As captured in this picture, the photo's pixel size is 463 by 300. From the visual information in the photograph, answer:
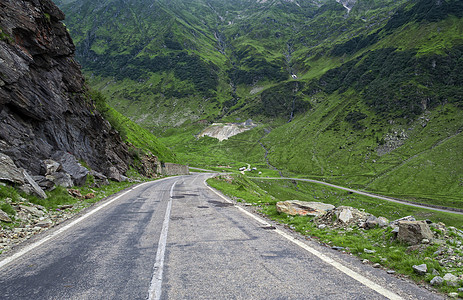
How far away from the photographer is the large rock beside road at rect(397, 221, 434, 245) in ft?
19.3

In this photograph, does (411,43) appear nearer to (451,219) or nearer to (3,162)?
(451,219)

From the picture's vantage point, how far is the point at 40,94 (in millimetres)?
17312

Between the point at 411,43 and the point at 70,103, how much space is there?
862 ft

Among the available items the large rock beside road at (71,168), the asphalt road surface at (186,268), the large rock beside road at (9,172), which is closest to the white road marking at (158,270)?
the asphalt road surface at (186,268)

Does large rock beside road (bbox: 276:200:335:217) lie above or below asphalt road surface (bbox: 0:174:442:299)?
below

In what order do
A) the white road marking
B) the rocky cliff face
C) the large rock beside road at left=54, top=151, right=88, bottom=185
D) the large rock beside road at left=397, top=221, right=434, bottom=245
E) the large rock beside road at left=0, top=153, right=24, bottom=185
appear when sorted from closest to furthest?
the white road marking → the large rock beside road at left=397, top=221, right=434, bottom=245 → the large rock beside road at left=0, top=153, right=24, bottom=185 → the rocky cliff face → the large rock beside road at left=54, top=151, right=88, bottom=185

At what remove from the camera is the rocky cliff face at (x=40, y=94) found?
13.7 metres

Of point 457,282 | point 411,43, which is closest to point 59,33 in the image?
point 457,282

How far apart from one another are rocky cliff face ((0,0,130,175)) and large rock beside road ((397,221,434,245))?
758 inches

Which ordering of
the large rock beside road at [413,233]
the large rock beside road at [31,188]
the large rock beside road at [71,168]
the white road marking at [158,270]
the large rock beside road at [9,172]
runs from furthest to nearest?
the large rock beside road at [71,168]
the large rock beside road at [31,188]
the large rock beside road at [9,172]
the large rock beside road at [413,233]
the white road marking at [158,270]

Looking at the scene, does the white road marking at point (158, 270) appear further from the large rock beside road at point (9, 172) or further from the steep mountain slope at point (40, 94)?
the steep mountain slope at point (40, 94)

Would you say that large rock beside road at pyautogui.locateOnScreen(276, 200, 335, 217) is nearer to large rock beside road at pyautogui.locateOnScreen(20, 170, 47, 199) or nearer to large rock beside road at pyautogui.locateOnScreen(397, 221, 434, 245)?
large rock beside road at pyautogui.locateOnScreen(397, 221, 434, 245)

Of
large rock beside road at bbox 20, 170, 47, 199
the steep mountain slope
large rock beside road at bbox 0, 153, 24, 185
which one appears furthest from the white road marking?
the steep mountain slope

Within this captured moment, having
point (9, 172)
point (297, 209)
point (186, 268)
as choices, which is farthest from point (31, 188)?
point (297, 209)
